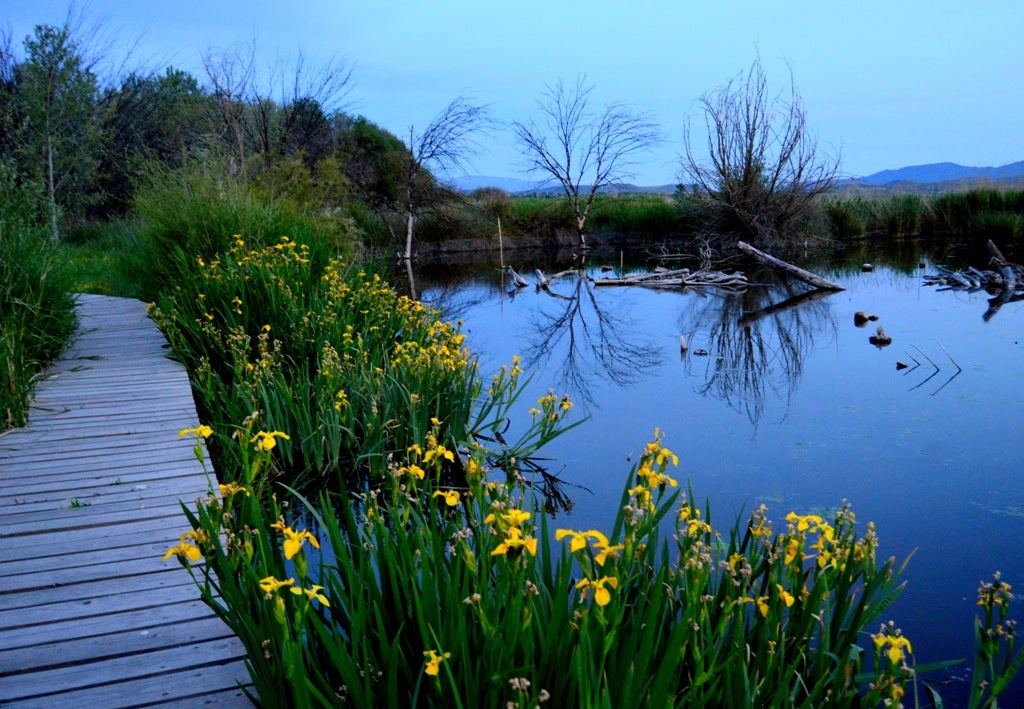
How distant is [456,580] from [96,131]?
21.2m

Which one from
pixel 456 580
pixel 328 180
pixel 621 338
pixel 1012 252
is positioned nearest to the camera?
pixel 456 580

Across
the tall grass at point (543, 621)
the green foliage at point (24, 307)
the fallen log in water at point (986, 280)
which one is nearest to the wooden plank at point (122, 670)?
the tall grass at point (543, 621)

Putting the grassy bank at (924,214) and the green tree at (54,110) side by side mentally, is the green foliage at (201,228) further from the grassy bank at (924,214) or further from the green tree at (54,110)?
the grassy bank at (924,214)

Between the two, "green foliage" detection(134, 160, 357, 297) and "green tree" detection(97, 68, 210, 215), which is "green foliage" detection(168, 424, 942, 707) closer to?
"green foliage" detection(134, 160, 357, 297)

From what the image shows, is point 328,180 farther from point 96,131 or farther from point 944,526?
point 944,526

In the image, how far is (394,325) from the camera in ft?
22.7

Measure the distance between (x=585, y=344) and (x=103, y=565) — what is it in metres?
8.51

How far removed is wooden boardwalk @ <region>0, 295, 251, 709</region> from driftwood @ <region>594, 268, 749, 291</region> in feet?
41.1

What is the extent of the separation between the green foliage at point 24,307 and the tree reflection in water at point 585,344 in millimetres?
4541

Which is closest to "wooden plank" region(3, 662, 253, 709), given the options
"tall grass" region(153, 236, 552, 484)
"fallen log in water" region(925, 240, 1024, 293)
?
"tall grass" region(153, 236, 552, 484)

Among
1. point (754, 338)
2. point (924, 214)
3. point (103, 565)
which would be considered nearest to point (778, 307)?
point (754, 338)

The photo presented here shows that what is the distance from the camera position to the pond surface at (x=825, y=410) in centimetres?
430

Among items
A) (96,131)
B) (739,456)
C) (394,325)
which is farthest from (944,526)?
(96,131)

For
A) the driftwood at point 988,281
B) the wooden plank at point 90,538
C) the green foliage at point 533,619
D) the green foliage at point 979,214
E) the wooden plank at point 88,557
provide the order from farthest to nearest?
the green foliage at point 979,214, the driftwood at point 988,281, the wooden plank at point 90,538, the wooden plank at point 88,557, the green foliage at point 533,619
